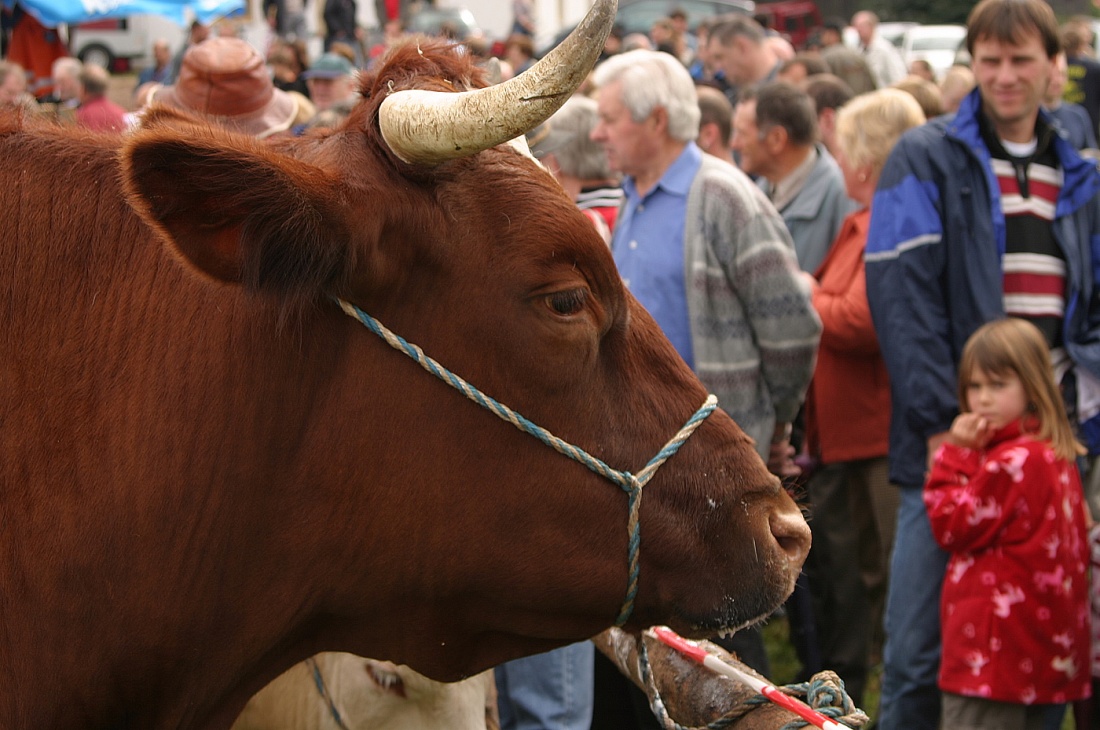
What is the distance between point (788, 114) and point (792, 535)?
168 inches

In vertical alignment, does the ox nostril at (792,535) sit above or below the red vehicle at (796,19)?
above

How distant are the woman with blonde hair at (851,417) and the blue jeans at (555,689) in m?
1.67

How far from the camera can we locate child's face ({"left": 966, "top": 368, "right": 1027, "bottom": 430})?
445 centimetres

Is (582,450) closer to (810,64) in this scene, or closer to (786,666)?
(786,666)

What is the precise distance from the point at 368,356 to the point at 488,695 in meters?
1.64

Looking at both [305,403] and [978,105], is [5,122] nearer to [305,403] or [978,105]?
[305,403]

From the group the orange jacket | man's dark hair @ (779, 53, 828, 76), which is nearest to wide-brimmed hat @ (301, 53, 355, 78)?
man's dark hair @ (779, 53, 828, 76)

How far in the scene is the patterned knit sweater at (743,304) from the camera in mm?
4742

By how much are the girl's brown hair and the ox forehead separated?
2148mm

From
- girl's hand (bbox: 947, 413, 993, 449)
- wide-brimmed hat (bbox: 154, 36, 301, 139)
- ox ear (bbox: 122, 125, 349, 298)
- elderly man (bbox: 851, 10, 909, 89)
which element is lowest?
elderly man (bbox: 851, 10, 909, 89)

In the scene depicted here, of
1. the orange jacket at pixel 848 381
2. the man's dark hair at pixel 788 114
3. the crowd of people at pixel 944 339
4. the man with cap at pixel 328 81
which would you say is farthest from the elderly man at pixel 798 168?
the man with cap at pixel 328 81

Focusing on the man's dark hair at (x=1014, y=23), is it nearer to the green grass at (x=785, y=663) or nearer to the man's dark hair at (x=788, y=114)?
the man's dark hair at (x=788, y=114)

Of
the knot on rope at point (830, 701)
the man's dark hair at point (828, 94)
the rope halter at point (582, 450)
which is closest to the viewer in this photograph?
the rope halter at point (582, 450)

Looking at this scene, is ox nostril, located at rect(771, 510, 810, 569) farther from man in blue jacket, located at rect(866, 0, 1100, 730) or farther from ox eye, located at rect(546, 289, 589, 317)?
man in blue jacket, located at rect(866, 0, 1100, 730)
